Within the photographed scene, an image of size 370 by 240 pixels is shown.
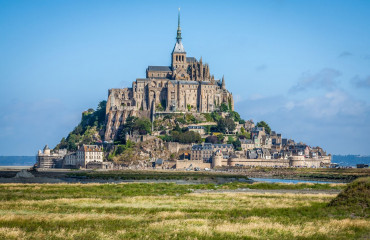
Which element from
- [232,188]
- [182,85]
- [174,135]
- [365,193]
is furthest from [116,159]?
[365,193]

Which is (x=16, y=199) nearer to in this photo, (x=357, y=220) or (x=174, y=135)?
(x=357, y=220)

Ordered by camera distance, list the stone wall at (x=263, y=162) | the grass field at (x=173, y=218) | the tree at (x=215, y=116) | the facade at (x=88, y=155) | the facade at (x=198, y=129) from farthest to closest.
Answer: the tree at (x=215, y=116) → the facade at (x=198, y=129) → the facade at (x=88, y=155) → the stone wall at (x=263, y=162) → the grass field at (x=173, y=218)

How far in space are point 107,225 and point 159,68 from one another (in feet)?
446

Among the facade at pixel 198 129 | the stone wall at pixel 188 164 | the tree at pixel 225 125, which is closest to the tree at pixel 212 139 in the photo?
the facade at pixel 198 129

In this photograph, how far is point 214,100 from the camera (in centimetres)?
15750

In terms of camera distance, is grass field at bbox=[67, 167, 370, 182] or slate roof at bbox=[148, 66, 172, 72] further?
slate roof at bbox=[148, 66, 172, 72]

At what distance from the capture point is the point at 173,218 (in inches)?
1377

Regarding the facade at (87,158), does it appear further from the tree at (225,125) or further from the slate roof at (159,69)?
the slate roof at (159,69)

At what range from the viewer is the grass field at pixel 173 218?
29.3m

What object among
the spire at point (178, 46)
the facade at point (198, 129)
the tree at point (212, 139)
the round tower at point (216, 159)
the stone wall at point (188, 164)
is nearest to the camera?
the stone wall at point (188, 164)

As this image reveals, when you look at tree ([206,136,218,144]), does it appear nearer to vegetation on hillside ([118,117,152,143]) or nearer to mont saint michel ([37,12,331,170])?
mont saint michel ([37,12,331,170])

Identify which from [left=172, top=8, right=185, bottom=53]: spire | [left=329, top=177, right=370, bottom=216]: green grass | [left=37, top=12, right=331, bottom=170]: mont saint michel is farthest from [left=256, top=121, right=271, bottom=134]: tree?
[left=329, top=177, right=370, bottom=216]: green grass

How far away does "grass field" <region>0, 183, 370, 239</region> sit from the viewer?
2927 centimetres

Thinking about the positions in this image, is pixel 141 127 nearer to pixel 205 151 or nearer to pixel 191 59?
pixel 205 151
